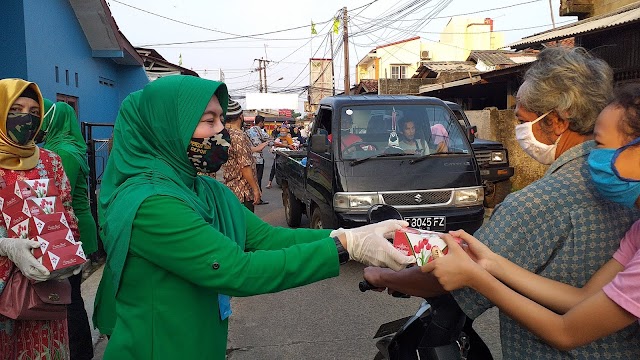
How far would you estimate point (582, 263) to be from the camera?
1610 mm

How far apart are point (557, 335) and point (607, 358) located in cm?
29

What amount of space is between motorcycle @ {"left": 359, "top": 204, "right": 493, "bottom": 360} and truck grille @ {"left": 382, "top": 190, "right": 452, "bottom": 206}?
348cm

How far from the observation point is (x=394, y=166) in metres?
5.88

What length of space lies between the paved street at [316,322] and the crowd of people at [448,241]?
2.24 meters

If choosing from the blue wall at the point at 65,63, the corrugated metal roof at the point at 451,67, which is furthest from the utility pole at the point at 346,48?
the blue wall at the point at 65,63

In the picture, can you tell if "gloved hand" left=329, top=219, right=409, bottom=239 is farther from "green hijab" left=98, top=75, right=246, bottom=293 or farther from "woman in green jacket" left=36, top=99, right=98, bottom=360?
"woman in green jacket" left=36, top=99, right=98, bottom=360

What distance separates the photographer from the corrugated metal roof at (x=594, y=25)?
8.53 metres

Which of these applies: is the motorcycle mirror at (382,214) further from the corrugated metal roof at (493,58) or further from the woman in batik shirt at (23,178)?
the corrugated metal roof at (493,58)

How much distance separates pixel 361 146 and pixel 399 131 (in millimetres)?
519

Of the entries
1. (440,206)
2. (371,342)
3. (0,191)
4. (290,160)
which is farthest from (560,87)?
(290,160)

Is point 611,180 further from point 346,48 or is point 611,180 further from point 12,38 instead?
point 346,48

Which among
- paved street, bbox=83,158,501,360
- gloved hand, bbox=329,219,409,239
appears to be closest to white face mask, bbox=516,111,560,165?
gloved hand, bbox=329,219,409,239

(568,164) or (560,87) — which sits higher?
(560,87)

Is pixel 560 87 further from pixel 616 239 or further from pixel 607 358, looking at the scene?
pixel 607 358
